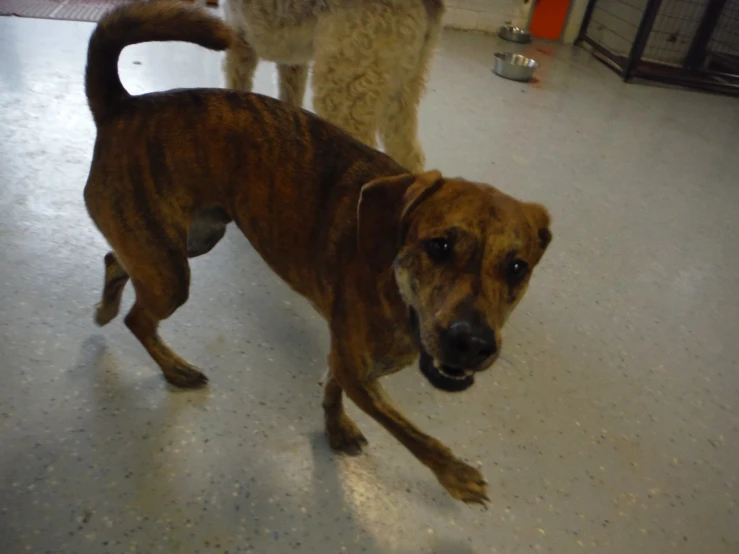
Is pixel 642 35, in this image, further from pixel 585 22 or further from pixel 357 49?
pixel 357 49

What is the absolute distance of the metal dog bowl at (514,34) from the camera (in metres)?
4.03

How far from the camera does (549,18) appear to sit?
4242 millimetres

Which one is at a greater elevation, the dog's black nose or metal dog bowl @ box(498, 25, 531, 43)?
the dog's black nose

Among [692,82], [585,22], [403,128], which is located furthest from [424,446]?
[585,22]

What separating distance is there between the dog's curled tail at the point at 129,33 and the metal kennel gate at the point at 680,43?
3.42 meters

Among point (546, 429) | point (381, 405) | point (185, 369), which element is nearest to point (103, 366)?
point (185, 369)

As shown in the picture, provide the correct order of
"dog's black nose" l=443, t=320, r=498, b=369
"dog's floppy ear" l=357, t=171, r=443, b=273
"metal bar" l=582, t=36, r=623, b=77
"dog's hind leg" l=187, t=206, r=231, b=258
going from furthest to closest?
"metal bar" l=582, t=36, r=623, b=77 < "dog's hind leg" l=187, t=206, r=231, b=258 < "dog's floppy ear" l=357, t=171, r=443, b=273 < "dog's black nose" l=443, t=320, r=498, b=369

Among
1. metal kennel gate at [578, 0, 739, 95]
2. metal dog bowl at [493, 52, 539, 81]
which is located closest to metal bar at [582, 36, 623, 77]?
metal kennel gate at [578, 0, 739, 95]

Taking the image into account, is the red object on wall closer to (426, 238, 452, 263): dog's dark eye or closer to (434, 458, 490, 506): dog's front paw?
(426, 238, 452, 263): dog's dark eye

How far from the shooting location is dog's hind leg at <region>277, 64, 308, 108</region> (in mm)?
1886

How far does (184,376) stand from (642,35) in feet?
11.5

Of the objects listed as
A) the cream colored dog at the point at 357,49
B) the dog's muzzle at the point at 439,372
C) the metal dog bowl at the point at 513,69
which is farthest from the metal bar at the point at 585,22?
the dog's muzzle at the point at 439,372

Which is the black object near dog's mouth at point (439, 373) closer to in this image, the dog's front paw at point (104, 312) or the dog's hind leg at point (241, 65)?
the dog's front paw at point (104, 312)

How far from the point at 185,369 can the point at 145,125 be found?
468mm
